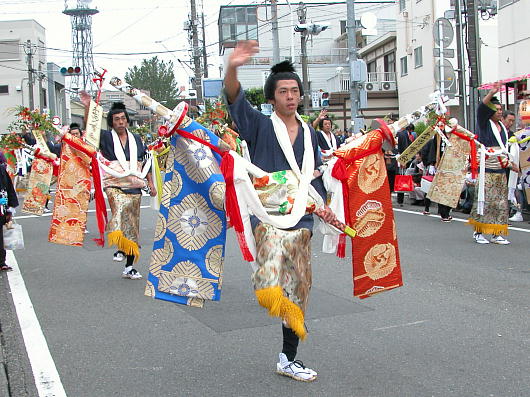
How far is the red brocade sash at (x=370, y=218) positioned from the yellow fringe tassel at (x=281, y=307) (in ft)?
2.41

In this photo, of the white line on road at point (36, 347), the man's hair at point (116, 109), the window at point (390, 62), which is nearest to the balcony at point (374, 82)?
the window at point (390, 62)

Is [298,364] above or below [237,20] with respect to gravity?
below

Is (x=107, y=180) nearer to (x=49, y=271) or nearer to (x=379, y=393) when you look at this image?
(x=49, y=271)

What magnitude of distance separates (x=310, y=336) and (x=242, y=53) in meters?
2.34

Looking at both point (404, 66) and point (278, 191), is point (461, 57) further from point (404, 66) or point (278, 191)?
point (404, 66)

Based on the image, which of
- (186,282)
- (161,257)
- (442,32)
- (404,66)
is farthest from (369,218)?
(404,66)

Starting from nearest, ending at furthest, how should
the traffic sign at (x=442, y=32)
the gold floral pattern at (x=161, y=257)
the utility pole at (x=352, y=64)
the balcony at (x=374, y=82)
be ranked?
the gold floral pattern at (x=161, y=257)
the traffic sign at (x=442, y=32)
the utility pole at (x=352, y=64)
the balcony at (x=374, y=82)

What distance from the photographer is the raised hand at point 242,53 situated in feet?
12.6

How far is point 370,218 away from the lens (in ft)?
15.3

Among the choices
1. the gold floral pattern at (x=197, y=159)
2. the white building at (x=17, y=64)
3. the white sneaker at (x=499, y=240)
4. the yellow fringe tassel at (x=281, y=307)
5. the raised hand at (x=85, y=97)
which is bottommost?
the white sneaker at (x=499, y=240)

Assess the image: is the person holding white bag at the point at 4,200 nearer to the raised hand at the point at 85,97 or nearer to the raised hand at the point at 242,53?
the raised hand at the point at 85,97

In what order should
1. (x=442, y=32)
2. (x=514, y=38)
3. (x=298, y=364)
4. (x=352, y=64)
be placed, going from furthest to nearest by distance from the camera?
(x=514, y=38)
(x=352, y=64)
(x=442, y=32)
(x=298, y=364)

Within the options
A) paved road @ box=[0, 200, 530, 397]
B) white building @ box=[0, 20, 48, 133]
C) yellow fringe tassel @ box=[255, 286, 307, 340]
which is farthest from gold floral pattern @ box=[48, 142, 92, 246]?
white building @ box=[0, 20, 48, 133]

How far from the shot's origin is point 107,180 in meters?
7.67
